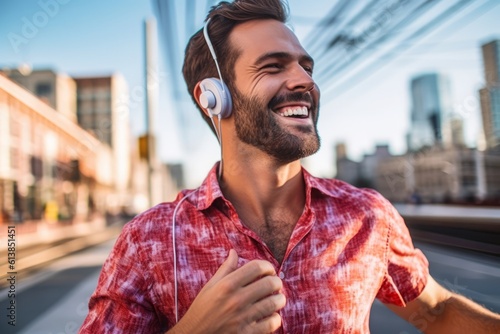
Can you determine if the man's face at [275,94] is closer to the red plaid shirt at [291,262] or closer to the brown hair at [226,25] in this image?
the brown hair at [226,25]

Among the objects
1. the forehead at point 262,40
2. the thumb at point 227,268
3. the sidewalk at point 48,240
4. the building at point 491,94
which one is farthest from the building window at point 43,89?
the thumb at point 227,268

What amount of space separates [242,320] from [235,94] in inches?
27.4

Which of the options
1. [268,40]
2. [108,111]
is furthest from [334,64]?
[108,111]

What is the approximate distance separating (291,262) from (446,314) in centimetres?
57

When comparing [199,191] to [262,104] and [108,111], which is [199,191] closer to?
[262,104]

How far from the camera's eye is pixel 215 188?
1153 millimetres

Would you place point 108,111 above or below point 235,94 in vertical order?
above

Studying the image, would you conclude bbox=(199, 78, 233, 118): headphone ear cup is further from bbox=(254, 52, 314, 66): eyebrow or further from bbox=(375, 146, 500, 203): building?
bbox=(375, 146, 500, 203): building

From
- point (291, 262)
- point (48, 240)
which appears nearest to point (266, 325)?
point (291, 262)

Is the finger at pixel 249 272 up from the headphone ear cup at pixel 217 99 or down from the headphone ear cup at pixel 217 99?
down

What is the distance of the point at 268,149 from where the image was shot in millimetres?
1117

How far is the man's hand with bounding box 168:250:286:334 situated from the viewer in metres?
0.75

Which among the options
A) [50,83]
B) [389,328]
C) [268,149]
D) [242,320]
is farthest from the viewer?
[50,83]

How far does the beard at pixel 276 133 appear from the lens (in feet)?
3.55
